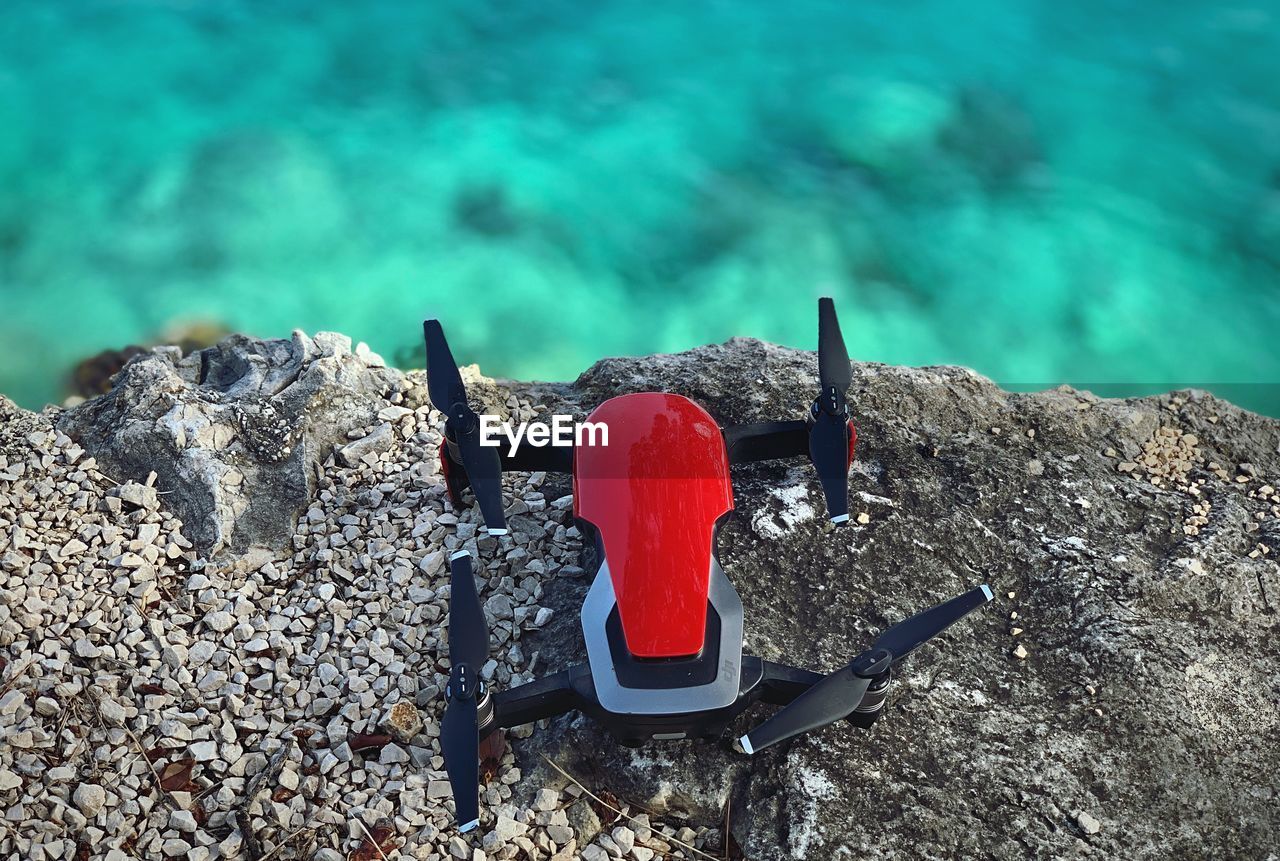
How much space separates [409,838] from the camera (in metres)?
4.20

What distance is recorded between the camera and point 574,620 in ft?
16.0

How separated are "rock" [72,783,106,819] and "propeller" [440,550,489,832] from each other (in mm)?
1367

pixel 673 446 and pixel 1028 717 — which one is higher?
pixel 673 446

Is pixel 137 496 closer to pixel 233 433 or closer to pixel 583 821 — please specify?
pixel 233 433

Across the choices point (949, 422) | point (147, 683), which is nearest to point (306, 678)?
point (147, 683)

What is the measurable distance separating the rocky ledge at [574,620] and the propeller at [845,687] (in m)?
0.35

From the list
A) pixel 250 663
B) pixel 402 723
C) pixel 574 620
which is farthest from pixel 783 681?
pixel 250 663

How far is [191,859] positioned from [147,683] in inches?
33.0

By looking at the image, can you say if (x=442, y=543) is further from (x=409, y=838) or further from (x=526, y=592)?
(x=409, y=838)

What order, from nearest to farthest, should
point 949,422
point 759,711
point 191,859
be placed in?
point 191,859
point 759,711
point 949,422

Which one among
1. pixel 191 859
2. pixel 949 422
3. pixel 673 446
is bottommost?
pixel 191 859

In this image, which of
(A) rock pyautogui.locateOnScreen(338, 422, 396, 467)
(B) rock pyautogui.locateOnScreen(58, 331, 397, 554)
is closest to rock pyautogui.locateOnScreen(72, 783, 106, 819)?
(B) rock pyautogui.locateOnScreen(58, 331, 397, 554)

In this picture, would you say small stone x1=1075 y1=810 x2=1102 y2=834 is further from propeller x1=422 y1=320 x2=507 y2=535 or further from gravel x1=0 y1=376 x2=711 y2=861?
propeller x1=422 y1=320 x2=507 y2=535

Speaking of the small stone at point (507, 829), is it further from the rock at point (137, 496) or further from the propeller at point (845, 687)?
the rock at point (137, 496)
